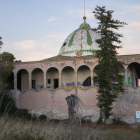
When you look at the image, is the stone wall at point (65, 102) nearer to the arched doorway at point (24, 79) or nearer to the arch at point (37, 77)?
the arched doorway at point (24, 79)

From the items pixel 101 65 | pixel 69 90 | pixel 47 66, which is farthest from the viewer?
pixel 47 66

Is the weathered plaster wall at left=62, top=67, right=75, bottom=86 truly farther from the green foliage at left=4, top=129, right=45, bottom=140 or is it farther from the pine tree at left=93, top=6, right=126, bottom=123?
the green foliage at left=4, top=129, right=45, bottom=140

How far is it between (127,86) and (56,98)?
7.24 meters

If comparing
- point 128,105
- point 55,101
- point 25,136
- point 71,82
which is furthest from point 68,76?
point 25,136

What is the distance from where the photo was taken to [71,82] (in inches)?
960

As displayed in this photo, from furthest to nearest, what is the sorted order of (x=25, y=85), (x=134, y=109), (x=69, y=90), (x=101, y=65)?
(x=25, y=85) < (x=69, y=90) < (x=134, y=109) < (x=101, y=65)

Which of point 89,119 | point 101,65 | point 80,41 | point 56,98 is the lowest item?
point 89,119

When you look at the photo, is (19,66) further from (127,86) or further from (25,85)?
(127,86)

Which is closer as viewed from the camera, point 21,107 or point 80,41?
point 21,107

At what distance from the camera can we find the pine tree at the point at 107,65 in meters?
16.6

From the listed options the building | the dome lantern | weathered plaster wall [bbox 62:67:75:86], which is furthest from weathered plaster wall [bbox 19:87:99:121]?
the dome lantern

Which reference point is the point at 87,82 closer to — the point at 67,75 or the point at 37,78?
the point at 67,75

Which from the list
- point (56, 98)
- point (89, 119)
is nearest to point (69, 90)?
point (56, 98)

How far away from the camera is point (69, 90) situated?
21.6 m
